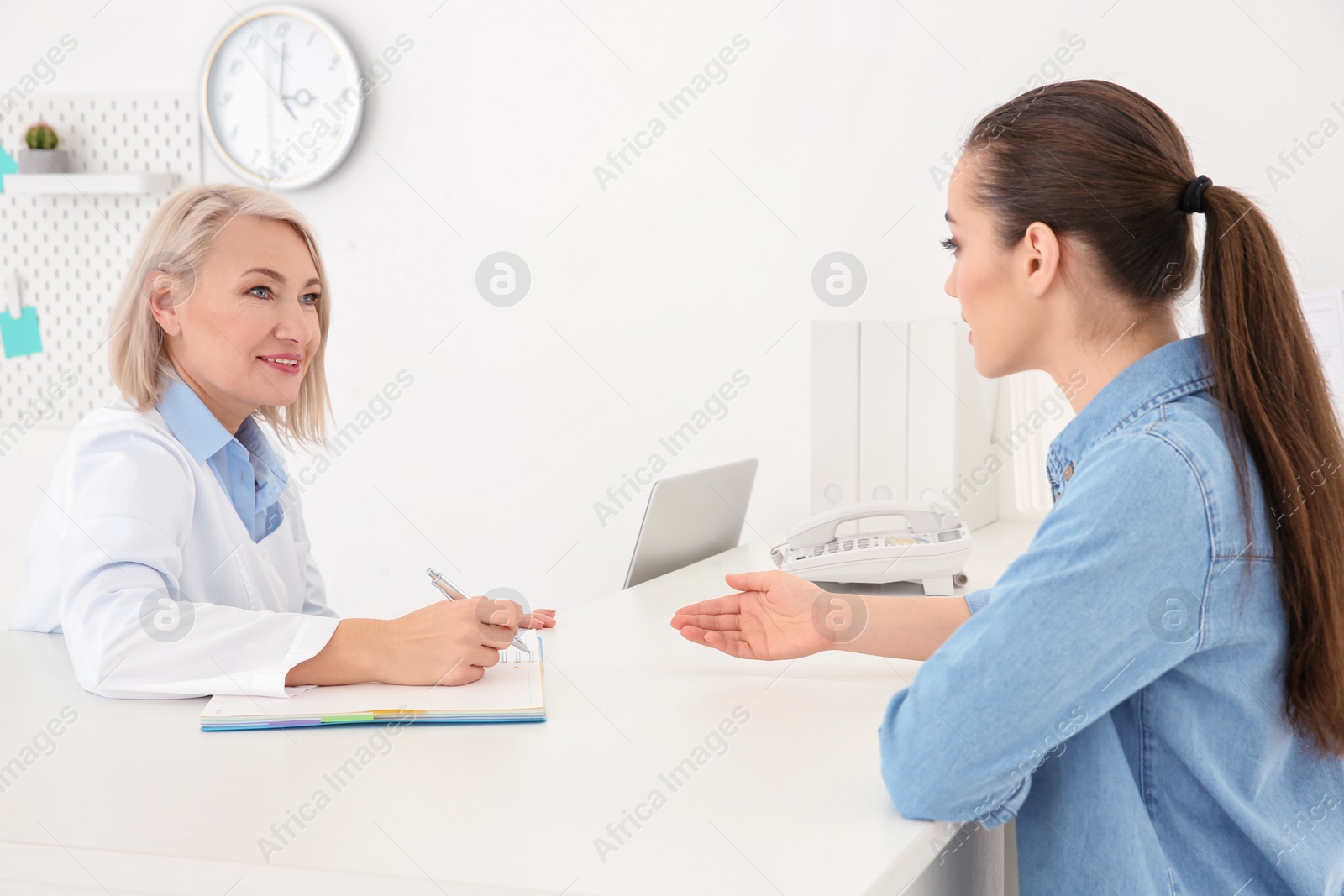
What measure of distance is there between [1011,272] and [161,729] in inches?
33.3

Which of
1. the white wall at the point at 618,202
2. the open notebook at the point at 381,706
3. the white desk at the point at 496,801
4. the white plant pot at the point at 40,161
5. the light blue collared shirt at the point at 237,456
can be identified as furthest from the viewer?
the white plant pot at the point at 40,161

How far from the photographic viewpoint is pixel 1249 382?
2.62 feet

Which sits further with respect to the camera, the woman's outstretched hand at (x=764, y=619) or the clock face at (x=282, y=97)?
the clock face at (x=282, y=97)

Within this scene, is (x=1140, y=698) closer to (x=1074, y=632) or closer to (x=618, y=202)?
(x=1074, y=632)

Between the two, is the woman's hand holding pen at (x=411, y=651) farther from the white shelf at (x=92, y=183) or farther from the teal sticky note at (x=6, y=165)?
the teal sticky note at (x=6, y=165)

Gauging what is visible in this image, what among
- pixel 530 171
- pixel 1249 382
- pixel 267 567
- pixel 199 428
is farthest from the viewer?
pixel 530 171

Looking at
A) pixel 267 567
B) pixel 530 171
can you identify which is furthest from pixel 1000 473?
pixel 267 567

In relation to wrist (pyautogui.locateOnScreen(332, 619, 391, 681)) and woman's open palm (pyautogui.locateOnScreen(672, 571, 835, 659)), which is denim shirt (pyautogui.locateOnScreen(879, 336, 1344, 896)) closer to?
woman's open palm (pyautogui.locateOnScreen(672, 571, 835, 659))

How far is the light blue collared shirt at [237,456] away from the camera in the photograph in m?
1.29

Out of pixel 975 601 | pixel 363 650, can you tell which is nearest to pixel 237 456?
pixel 363 650

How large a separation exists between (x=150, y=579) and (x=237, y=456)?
0.31 metres

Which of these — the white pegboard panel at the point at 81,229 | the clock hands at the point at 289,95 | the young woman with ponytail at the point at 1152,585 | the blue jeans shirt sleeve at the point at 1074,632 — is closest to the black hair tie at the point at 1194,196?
the young woman with ponytail at the point at 1152,585

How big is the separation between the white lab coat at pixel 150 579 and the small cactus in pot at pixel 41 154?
1.63 m

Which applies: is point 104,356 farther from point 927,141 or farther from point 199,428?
point 927,141
